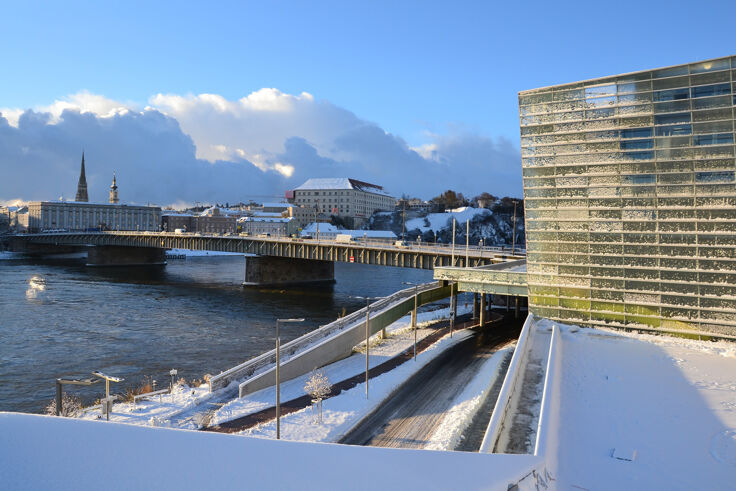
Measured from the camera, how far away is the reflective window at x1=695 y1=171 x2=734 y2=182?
3531 cm

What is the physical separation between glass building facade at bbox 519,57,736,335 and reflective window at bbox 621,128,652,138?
8 cm

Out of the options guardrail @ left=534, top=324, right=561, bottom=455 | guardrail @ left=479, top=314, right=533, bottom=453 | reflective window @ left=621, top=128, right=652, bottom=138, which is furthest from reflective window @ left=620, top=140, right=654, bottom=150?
guardrail @ left=479, top=314, right=533, bottom=453

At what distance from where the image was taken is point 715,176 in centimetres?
3569

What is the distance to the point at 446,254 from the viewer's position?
69438mm

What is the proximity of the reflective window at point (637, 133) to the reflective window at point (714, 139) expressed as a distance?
10.9 feet

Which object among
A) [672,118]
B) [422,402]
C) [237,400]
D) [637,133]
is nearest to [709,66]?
[672,118]

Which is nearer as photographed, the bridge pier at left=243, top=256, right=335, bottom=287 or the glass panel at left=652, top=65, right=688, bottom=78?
the glass panel at left=652, top=65, right=688, bottom=78

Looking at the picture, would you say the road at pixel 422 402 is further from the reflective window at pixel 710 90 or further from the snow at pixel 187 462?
the reflective window at pixel 710 90

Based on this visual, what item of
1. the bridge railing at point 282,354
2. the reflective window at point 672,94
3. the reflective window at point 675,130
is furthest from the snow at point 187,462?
the reflective window at point 672,94

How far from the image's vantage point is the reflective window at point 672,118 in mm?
36812

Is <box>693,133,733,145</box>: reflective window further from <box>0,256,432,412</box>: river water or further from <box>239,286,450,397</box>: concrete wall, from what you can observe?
<box>0,256,432,412</box>: river water

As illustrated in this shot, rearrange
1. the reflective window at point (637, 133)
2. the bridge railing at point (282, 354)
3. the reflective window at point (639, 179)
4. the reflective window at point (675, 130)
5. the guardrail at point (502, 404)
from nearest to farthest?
1. the guardrail at point (502, 404)
2. the bridge railing at point (282, 354)
3. the reflective window at point (675, 130)
4. the reflective window at point (639, 179)
5. the reflective window at point (637, 133)

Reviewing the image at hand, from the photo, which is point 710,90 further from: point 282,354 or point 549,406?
point 282,354

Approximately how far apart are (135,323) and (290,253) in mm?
37353
